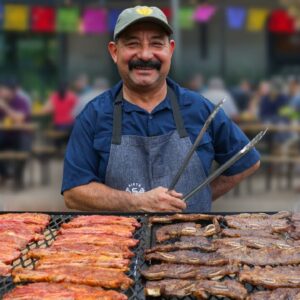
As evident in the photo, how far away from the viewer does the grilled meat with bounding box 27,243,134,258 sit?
141 inches

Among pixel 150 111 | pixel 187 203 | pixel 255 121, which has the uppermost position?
pixel 150 111

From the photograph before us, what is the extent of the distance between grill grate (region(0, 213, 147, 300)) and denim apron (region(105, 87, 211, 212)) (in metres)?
0.29

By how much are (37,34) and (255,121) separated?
17.3 feet

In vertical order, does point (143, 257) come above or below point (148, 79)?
below

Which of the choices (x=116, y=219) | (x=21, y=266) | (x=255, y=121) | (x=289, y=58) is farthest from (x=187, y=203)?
(x=289, y=58)

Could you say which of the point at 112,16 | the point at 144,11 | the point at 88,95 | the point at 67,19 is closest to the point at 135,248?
the point at 144,11

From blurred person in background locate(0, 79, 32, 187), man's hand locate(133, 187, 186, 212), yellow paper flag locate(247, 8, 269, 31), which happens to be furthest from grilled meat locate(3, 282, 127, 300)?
yellow paper flag locate(247, 8, 269, 31)

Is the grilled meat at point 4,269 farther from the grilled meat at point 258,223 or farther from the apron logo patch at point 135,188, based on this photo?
the grilled meat at point 258,223

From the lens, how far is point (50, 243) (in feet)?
12.8

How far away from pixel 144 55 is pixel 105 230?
42.3 inches

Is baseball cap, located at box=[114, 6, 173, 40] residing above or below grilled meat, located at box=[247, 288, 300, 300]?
above

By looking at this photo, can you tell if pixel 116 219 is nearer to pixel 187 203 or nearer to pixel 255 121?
pixel 187 203

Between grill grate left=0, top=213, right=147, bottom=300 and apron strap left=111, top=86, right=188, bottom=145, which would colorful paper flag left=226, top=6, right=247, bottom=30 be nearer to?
apron strap left=111, top=86, right=188, bottom=145

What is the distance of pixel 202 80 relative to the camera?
1658 cm
